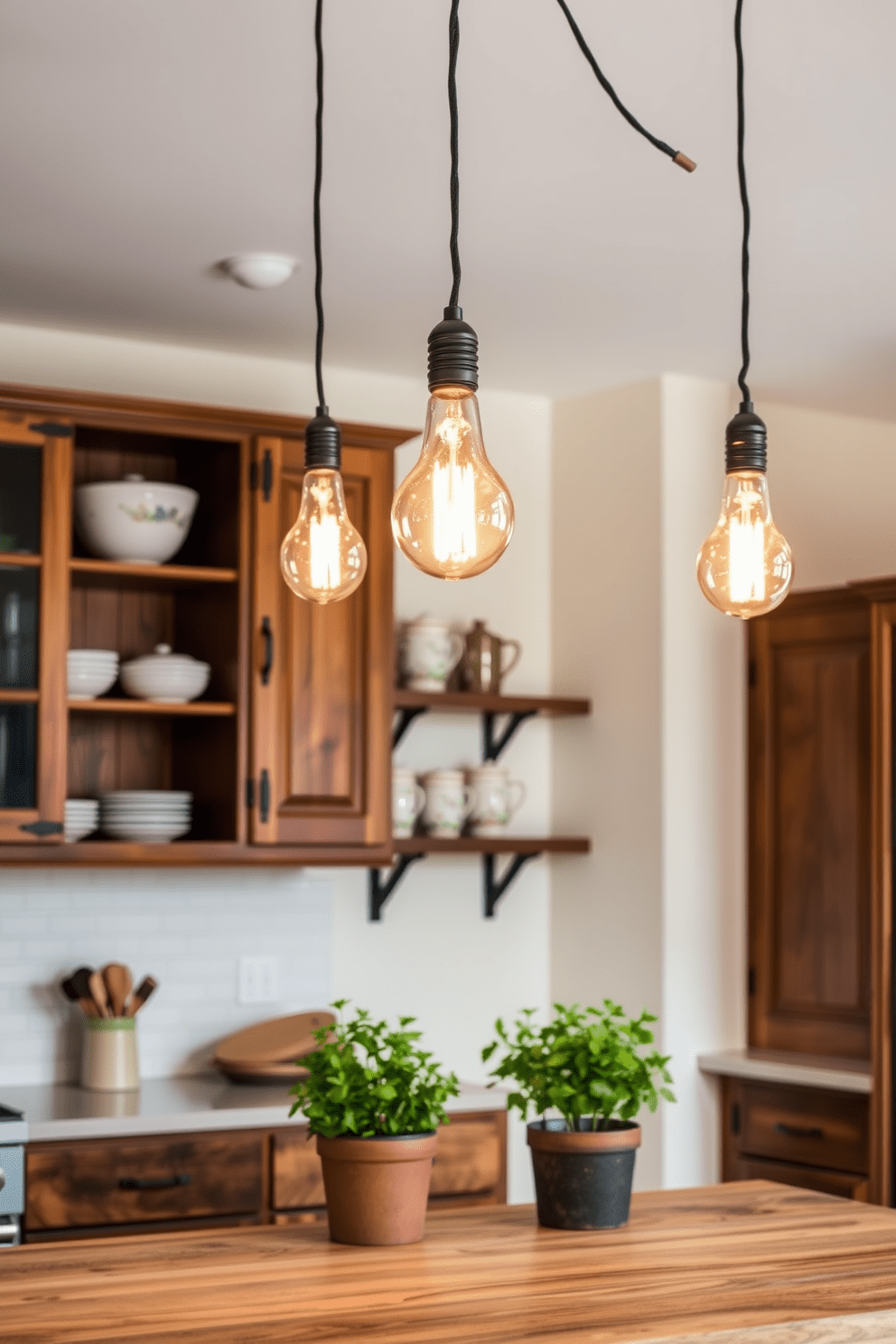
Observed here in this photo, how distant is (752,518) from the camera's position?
2.07 m

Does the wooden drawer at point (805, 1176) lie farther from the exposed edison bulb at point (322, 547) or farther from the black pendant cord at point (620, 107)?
the black pendant cord at point (620, 107)

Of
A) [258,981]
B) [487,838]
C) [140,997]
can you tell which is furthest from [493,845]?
[140,997]

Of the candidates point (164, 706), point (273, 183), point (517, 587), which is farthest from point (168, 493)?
point (517, 587)

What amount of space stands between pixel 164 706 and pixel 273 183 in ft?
3.98

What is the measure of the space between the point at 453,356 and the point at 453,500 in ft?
0.50

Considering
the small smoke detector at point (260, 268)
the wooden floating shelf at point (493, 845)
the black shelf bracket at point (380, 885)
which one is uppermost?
the small smoke detector at point (260, 268)

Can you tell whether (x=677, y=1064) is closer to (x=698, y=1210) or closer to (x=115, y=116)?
(x=698, y=1210)

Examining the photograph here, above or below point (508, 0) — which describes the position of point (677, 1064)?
below

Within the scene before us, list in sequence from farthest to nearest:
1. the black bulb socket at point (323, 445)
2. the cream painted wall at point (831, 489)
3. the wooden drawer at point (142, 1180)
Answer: the cream painted wall at point (831, 489) → the wooden drawer at point (142, 1180) → the black bulb socket at point (323, 445)

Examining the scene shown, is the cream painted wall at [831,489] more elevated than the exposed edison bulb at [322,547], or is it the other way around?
the cream painted wall at [831,489]

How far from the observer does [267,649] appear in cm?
379

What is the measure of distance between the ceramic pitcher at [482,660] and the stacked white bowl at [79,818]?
111cm

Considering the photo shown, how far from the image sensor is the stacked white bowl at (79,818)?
3643 millimetres

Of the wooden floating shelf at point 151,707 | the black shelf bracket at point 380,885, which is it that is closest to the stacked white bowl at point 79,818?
the wooden floating shelf at point 151,707
